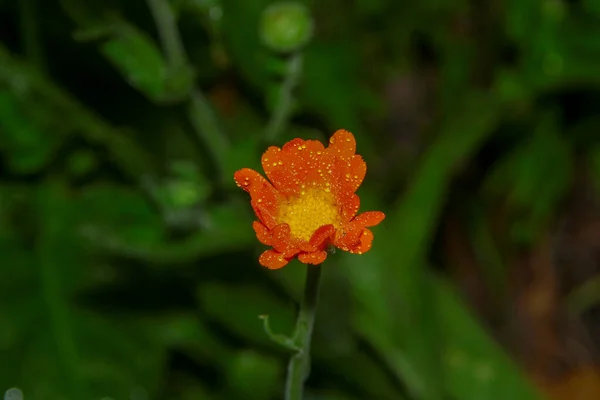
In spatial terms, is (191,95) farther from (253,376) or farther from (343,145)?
(343,145)

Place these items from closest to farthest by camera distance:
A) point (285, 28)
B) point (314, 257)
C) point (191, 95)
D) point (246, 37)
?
point (314, 257), point (285, 28), point (191, 95), point (246, 37)

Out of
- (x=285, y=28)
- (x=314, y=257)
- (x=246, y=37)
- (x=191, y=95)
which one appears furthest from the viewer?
(x=246, y=37)

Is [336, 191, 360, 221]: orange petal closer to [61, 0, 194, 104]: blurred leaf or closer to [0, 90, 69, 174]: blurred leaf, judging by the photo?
[61, 0, 194, 104]: blurred leaf

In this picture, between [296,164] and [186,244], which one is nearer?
[296,164]

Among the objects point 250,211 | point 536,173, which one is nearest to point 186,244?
point 250,211

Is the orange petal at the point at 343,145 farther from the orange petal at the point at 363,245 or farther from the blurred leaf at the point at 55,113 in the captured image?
the blurred leaf at the point at 55,113

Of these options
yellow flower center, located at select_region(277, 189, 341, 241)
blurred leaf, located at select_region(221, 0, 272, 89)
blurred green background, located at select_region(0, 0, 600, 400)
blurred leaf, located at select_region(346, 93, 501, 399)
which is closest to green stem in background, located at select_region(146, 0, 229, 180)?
blurred green background, located at select_region(0, 0, 600, 400)
